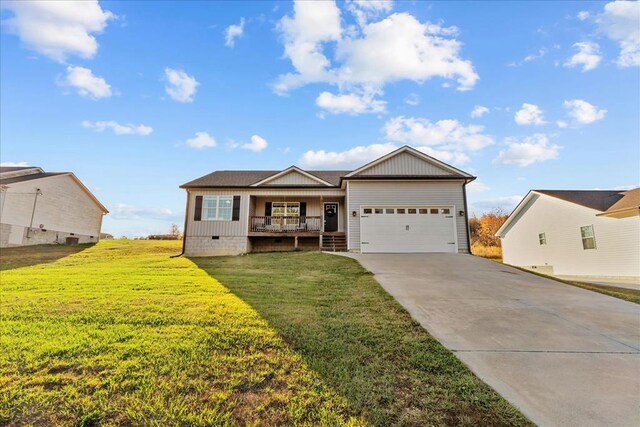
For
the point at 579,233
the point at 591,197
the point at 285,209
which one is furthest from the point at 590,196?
the point at 285,209

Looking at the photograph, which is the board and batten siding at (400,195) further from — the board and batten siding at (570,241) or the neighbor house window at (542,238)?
the neighbor house window at (542,238)

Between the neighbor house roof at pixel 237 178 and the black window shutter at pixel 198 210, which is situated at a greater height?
the neighbor house roof at pixel 237 178

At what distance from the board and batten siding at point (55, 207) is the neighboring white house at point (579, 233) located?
29.6 metres

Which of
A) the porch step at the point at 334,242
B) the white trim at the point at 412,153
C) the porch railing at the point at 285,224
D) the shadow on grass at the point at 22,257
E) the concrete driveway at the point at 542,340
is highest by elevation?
the white trim at the point at 412,153

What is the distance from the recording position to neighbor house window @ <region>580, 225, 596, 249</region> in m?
14.2

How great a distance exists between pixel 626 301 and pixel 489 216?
106ft

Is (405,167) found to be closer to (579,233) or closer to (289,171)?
(289,171)

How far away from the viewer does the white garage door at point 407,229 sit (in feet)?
46.9

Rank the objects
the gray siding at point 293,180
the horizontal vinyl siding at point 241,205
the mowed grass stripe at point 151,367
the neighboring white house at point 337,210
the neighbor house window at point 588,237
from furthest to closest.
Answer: the gray siding at point 293,180
the horizontal vinyl siding at point 241,205
the neighboring white house at point 337,210
the neighbor house window at point 588,237
the mowed grass stripe at point 151,367

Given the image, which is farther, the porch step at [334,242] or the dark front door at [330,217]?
the dark front door at [330,217]

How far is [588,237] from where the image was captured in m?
14.4

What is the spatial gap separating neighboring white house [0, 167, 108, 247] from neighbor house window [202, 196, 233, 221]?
34.9 ft

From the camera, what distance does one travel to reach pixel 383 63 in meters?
11.5

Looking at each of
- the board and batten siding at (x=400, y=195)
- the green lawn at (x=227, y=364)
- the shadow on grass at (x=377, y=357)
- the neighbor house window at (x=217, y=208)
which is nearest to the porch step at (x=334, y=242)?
the board and batten siding at (x=400, y=195)
